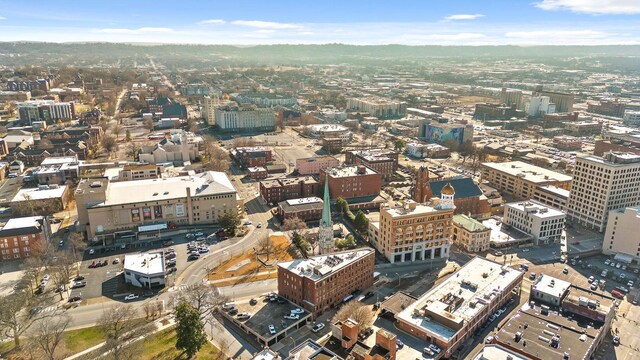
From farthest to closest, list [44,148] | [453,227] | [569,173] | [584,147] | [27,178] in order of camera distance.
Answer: [584,147]
[44,148]
[569,173]
[27,178]
[453,227]

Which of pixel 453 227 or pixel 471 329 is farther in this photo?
pixel 453 227

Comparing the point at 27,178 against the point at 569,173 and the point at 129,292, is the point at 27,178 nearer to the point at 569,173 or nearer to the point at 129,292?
the point at 129,292

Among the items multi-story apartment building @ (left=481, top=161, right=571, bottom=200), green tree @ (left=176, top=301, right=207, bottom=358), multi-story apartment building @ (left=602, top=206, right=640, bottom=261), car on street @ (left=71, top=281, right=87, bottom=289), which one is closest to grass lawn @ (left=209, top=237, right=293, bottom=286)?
green tree @ (left=176, top=301, right=207, bottom=358)

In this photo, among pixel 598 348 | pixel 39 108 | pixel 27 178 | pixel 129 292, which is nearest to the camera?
pixel 598 348

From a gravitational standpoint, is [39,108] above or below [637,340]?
above

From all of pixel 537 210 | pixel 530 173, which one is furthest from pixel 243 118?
pixel 537 210

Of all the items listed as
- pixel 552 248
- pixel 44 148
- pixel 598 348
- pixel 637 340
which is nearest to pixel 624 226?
pixel 552 248

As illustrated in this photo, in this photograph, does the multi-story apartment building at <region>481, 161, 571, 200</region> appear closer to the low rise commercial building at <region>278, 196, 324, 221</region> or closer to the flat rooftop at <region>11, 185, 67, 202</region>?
the low rise commercial building at <region>278, 196, 324, 221</region>

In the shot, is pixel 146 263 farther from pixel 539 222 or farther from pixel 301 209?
pixel 539 222
